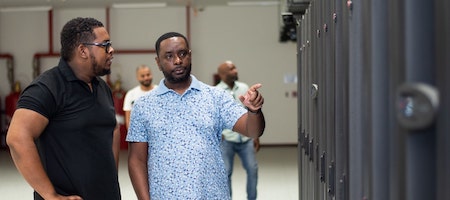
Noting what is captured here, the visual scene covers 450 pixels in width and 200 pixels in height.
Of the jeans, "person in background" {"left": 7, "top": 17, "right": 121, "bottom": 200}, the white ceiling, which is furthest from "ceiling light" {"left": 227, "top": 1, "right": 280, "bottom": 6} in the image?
"person in background" {"left": 7, "top": 17, "right": 121, "bottom": 200}

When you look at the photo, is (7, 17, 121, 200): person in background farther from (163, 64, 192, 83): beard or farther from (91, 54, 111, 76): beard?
(163, 64, 192, 83): beard

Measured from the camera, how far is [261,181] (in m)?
8.63

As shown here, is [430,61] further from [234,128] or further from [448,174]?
[234,128]

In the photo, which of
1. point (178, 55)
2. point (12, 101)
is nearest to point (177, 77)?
point (178, 55)

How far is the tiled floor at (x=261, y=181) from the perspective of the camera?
7.61 metres

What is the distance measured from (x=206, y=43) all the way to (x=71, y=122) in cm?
1110

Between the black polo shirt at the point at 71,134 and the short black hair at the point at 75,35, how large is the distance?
55 millimetres

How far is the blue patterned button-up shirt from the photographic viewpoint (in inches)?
111

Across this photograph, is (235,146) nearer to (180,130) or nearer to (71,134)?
(180,130)

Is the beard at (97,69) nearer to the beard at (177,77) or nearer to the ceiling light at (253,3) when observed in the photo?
the beard at (177,77)

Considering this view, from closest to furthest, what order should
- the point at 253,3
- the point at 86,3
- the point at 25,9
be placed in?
the point at 86,3
the point at 253,3
the point at 25,9

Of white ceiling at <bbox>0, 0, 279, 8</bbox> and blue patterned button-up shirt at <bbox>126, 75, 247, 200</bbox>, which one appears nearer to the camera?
blue patterned button-up shirt at <bbox>126, 75, 247, 200</bbox>

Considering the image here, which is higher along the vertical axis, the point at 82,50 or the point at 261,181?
the point at 82,50

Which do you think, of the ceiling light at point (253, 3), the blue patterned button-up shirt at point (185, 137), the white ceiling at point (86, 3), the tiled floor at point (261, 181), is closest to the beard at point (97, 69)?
the blue patterned button-up shirt at point (185, 137)
